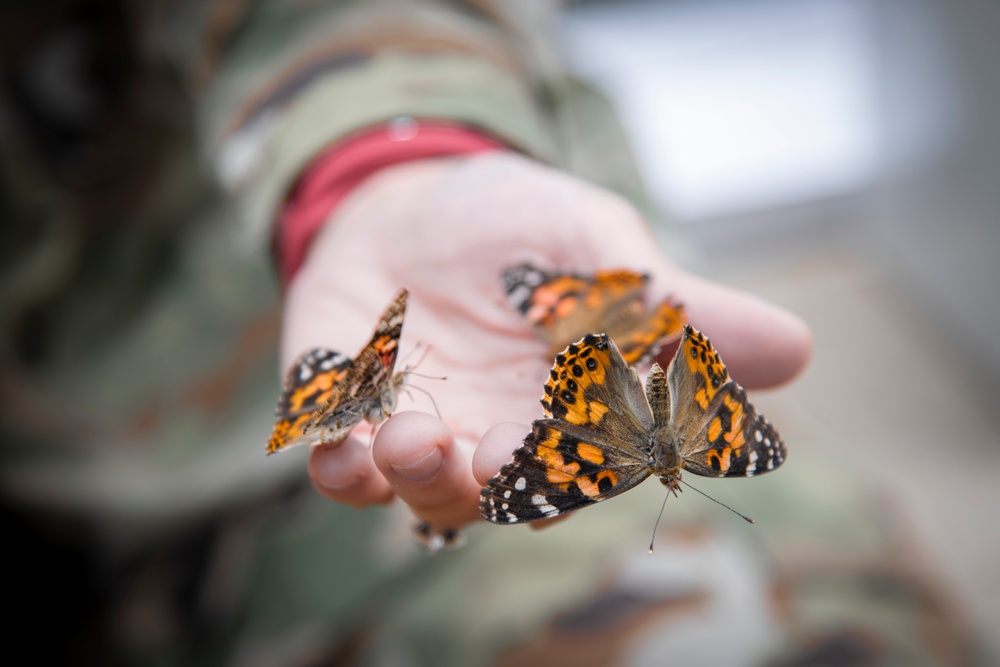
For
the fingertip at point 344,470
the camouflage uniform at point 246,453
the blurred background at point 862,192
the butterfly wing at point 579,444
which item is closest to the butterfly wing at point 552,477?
the butterfly wing at point 579,444

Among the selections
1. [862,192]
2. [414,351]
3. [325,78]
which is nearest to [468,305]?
[414,351]

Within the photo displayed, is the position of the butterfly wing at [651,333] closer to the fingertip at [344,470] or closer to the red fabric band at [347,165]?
the fingertip at [344,470]

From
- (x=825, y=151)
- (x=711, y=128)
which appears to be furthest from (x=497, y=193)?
(x=825, y=151)

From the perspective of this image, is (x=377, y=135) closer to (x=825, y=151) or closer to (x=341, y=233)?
(x=341, y=233)

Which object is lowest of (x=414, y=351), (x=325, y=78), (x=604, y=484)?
(x=604, y=484)

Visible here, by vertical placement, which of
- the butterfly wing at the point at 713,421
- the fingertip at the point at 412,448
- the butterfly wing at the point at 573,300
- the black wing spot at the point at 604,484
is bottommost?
the black wing spot at the point at 604,484

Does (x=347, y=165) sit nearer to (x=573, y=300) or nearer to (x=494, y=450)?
(x=573, y=300)

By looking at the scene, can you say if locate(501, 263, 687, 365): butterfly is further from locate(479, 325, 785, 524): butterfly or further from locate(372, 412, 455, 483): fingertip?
locate(372, 412, 455, 483): fingertip
